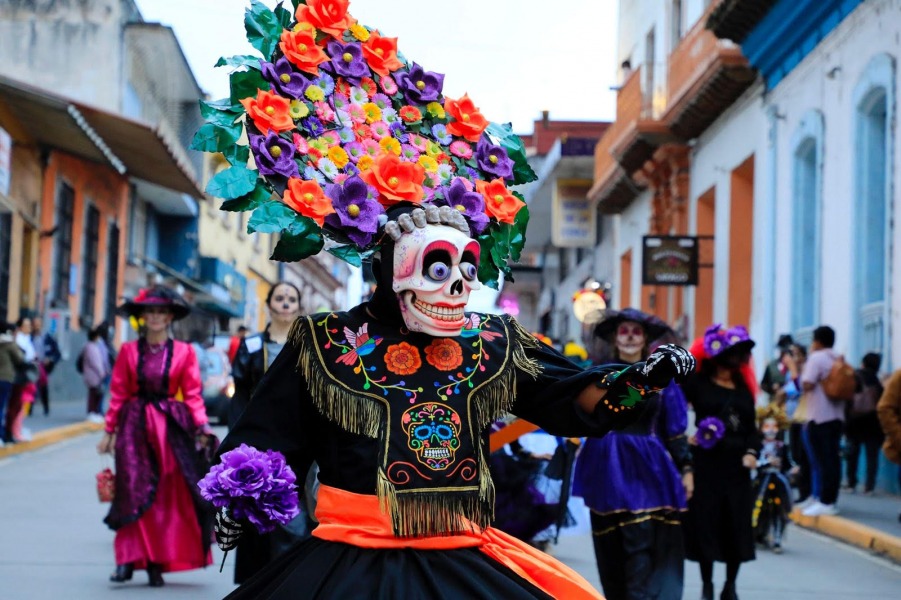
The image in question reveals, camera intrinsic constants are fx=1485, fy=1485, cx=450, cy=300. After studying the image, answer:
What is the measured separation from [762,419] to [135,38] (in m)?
21.6

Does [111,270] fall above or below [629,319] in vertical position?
above

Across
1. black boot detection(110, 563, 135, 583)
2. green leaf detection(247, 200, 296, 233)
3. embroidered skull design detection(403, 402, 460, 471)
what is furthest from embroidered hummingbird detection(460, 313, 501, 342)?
black boot detection(110, 563, 135, 583)

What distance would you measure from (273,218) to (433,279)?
0.57 metres

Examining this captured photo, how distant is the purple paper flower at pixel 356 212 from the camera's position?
464 centimetres

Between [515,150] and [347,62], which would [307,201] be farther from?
[515,150]

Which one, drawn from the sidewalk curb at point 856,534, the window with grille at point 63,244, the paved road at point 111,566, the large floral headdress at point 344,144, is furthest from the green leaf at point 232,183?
the window with grille at point 63,244

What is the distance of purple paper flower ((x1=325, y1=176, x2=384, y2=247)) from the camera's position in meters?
4.64

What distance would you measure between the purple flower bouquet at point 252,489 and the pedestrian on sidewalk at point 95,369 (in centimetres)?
1969

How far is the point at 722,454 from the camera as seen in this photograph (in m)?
8.98

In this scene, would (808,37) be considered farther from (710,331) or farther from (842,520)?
(710,331)

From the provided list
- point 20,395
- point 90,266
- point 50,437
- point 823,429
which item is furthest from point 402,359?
point 90,266

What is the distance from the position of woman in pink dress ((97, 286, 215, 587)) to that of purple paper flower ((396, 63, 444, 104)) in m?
4.36

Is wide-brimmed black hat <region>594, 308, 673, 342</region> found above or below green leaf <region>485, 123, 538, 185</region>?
below

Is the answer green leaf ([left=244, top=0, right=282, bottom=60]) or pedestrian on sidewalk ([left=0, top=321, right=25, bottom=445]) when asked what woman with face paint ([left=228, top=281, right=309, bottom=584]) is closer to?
green leaf ([left=244, top=0, right=282, bottom=60])
